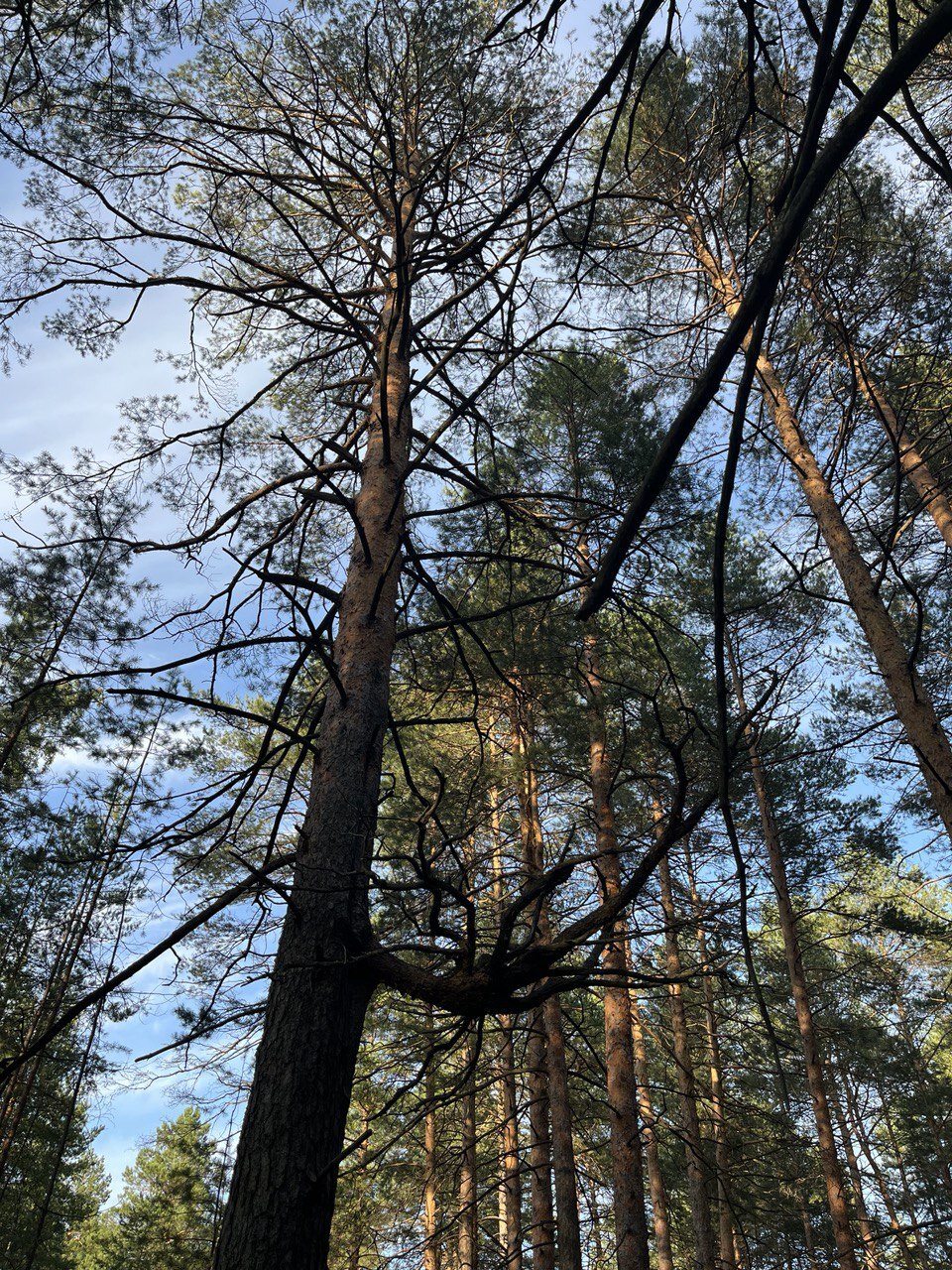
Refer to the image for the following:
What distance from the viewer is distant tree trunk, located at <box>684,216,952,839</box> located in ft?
18.3

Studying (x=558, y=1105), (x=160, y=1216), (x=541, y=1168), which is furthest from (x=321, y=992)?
(x=160, y=1216)

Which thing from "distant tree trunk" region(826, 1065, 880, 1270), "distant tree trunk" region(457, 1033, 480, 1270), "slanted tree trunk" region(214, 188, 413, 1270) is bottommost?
"slanted tree trunk" region(214, 188, 413, 1270)

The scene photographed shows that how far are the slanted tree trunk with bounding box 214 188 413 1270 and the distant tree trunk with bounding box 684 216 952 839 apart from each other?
10.8ft

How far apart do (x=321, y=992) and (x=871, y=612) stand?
18.3ft

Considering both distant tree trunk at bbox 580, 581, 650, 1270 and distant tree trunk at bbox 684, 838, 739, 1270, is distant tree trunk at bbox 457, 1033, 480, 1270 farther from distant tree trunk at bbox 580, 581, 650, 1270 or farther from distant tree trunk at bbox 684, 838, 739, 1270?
distant tree trunk at bbox 684, 838, 739, 1270

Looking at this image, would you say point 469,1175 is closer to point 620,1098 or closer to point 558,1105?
point 558,1105

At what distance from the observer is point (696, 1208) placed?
10.6 metres

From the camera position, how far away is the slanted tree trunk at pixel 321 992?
1711mm

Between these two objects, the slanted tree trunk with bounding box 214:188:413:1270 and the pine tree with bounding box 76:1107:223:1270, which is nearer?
the slanted tree trunk with bounding box 214:188:413:1270

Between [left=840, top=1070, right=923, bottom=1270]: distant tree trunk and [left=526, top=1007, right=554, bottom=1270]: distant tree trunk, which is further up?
[left=840, top=1070, right=923, bottom=1270]: distant tree trunk

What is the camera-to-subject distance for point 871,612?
6184mm

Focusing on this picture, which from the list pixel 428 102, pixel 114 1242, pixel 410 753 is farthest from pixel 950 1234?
pixel 114 1242

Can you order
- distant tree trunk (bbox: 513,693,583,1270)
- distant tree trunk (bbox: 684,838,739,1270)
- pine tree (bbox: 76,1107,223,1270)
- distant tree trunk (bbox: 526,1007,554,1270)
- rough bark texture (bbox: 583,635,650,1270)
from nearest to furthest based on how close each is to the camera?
rough bark texture (bbox: 583,635,650,1270)
distant tree trunk (bbox: 513,693,583,1270)
distant tree trunk (bbox: 526,1007,554,1270)
distant tree trunk (bbox: 684,838,739,1270)
pine tree (bbox: 76,1107,223,1270)

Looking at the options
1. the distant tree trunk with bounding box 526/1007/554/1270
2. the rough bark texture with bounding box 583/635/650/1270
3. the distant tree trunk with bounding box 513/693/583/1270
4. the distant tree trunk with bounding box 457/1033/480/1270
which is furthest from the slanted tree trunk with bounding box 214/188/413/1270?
the distant tree trunk with bounding box 457/1033/480/1270
